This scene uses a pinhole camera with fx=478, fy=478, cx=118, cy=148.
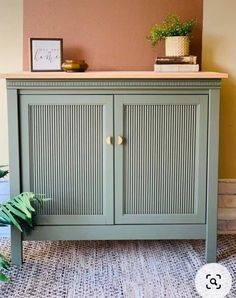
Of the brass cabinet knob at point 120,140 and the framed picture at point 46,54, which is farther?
the framed picture at point 46,54

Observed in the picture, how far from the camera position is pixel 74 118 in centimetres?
229

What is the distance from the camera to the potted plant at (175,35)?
2.54m

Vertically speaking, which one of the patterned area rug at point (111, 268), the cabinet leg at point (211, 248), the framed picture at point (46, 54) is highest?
the framed picture at point (46, 54)

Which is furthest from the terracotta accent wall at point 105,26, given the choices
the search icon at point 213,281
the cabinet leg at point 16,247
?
the search icon at point 213,281

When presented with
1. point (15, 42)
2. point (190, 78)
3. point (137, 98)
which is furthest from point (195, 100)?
point (15, 42)

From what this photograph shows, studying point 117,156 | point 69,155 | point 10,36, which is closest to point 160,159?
point 117,156

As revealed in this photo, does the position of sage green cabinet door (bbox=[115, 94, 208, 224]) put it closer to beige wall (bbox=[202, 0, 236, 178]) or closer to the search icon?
the search icon

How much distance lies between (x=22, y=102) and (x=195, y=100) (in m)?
0.83

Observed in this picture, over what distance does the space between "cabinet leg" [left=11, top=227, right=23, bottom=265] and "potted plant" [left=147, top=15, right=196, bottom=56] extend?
122 cm

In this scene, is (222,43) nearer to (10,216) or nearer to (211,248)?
(211,248)

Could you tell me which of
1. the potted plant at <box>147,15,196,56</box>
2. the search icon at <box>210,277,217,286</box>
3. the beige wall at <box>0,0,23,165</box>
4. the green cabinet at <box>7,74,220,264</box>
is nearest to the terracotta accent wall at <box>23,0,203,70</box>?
the beige wall at <box>0,0,23,165</box>

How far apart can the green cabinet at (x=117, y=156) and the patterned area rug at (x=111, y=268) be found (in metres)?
0.14

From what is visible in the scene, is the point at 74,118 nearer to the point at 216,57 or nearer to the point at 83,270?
the point at 83,270

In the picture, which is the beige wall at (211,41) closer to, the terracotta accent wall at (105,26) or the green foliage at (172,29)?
the terracotta accent wall at (105,26)
